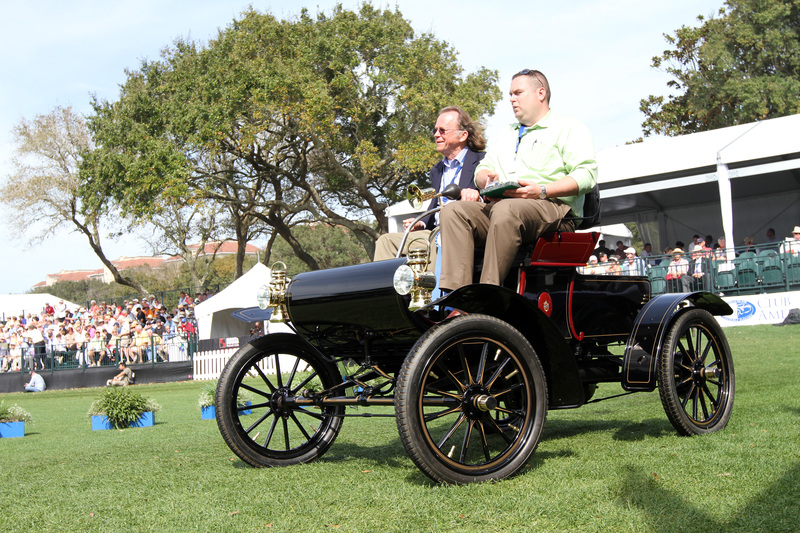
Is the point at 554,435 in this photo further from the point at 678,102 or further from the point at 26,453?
the point at 678,102

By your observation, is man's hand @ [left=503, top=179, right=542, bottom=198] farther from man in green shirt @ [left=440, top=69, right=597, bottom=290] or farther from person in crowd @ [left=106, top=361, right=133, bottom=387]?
person in crowd @ [left=106, top=361, right=133, bottom=387]

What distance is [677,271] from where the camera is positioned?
62.4 feet

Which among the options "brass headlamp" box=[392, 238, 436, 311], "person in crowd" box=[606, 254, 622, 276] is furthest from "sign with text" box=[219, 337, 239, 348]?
"brass headlamp" box=[392, 238, 436, 311]

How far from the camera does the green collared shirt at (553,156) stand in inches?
180

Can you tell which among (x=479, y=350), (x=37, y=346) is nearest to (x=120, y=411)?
(x=479, y=350)

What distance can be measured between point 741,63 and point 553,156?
116 feet

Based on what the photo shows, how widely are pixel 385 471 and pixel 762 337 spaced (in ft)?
40.6

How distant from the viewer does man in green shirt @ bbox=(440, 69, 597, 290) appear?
4.04 metres

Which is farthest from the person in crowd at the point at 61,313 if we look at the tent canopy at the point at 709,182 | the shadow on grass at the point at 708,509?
the shadow on grass at the point at 708,509

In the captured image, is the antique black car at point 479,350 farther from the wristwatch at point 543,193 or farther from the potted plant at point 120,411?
the potted plant at point 120,411

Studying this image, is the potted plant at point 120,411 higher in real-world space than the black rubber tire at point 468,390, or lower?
lower

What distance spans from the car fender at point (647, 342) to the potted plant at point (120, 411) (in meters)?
7.38

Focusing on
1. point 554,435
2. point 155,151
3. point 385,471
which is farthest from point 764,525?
point 155,151

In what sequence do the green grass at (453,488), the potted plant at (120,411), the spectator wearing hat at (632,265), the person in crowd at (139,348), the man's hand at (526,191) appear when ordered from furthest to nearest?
the person in crowd at (139,348)
the spectator wearing hat at (632,265)
the potted plant at (120,411)
the man's hand at (526,191)
the green grass at (453,488)
